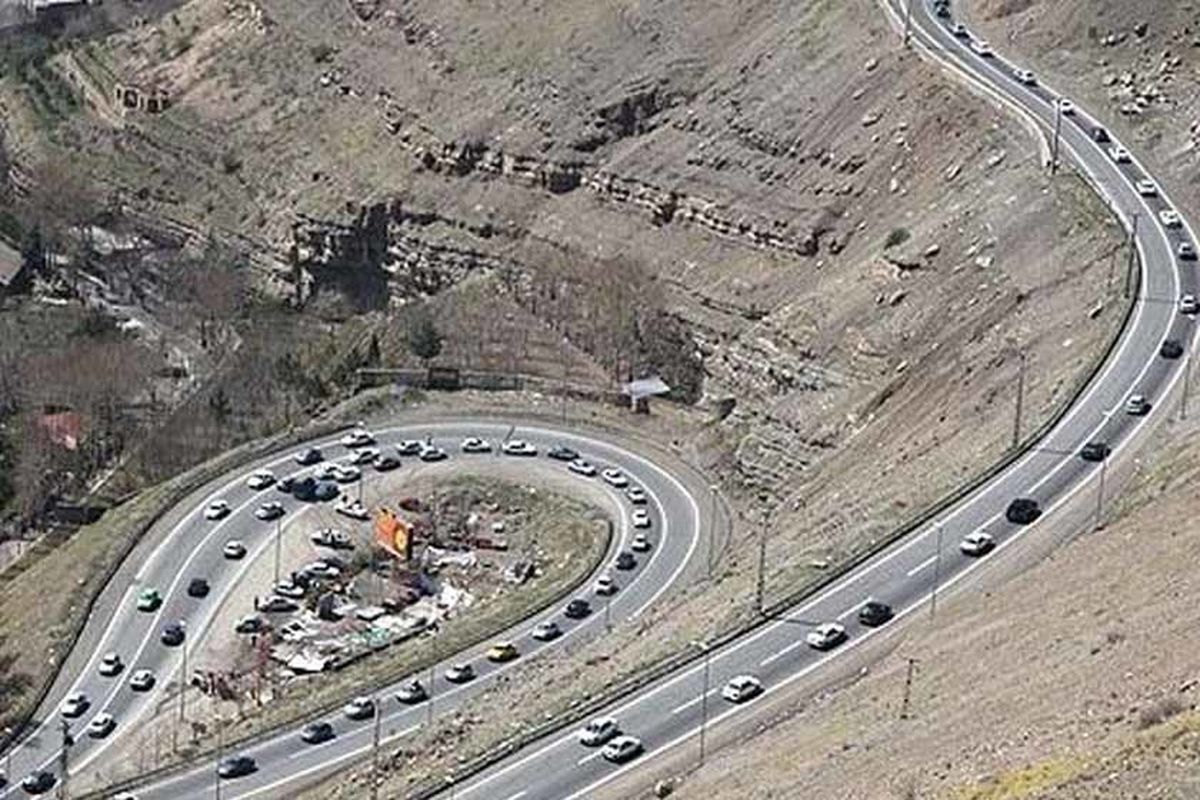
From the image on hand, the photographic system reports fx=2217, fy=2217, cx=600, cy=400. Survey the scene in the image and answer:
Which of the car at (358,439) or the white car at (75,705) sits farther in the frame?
the car at (358,439)

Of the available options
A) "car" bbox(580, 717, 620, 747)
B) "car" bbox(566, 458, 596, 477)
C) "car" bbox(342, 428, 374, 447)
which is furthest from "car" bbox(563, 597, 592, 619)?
"car" bbox(580, 717, 620, 747)

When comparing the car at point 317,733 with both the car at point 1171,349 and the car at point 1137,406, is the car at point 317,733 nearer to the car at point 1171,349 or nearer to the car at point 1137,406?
the car at point 1137,406

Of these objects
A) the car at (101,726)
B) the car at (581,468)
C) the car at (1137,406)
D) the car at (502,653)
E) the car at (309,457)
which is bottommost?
the car at (101,726)

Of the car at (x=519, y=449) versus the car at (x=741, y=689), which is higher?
the car at (x=519, y=449)

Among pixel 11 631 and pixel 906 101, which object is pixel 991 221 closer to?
pixel 906 101

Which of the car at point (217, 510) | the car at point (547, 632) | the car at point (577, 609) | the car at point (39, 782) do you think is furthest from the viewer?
the car at point (217, 510)

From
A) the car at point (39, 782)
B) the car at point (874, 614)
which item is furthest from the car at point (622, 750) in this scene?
the car at point (39, 782)
